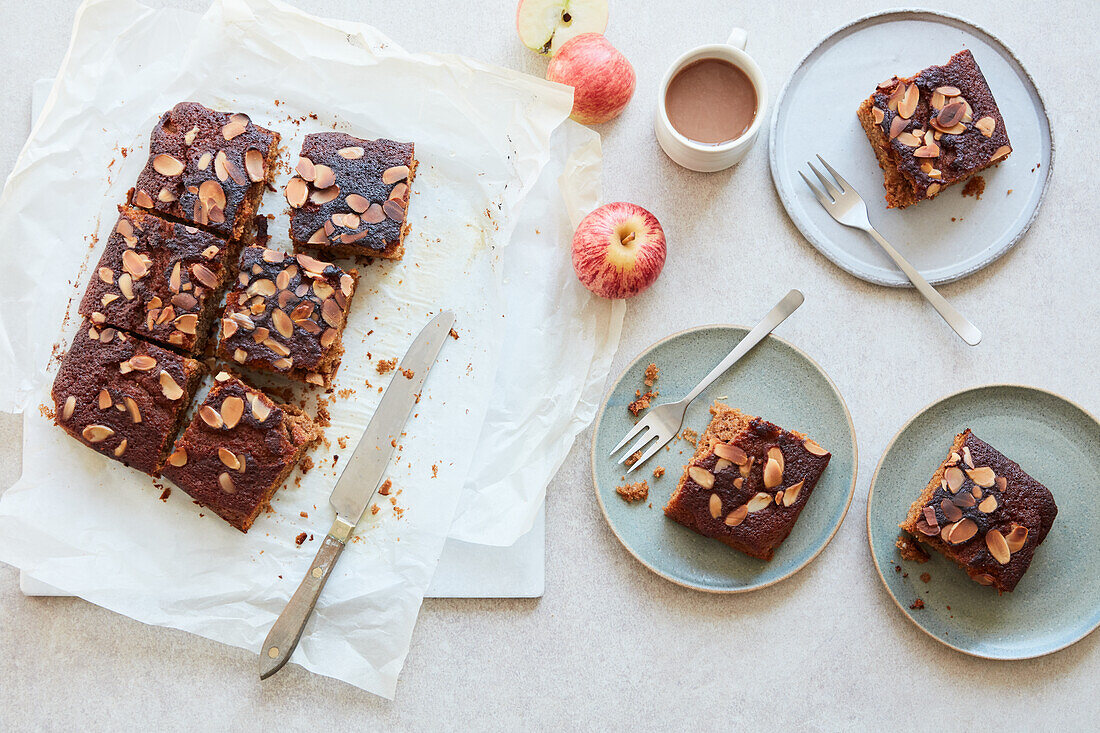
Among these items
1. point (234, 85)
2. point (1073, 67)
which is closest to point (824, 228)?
point (1073, 67)

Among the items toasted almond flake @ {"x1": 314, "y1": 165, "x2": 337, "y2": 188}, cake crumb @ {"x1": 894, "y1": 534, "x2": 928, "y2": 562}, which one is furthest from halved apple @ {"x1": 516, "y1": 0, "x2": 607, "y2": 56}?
cake crumb @ {"x1": 894, "y1": 534, "x2": 928, "y2": 562}

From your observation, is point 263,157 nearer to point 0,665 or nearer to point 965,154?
point 0,665

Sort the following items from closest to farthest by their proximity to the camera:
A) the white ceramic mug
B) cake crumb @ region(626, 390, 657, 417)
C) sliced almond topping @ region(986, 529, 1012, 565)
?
sliced almond topping @ region(986, 529, 1012, 565)
the white ceramic mug
cake crumb @ region(626, 390, 657, 417)

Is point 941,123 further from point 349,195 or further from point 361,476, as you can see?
point 361,476

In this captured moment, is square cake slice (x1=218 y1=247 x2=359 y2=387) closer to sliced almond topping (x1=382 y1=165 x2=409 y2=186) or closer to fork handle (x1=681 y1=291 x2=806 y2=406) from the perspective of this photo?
sliced almond topping (x1=382 y1=165 x2=409 y2=186)

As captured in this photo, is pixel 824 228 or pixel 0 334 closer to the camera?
pixel 0 334

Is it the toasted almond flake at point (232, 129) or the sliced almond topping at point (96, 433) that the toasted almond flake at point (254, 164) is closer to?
the toasted almond flake at point (232, 129)
